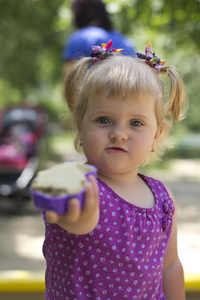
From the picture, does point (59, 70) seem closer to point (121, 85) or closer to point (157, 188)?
point (157, 188)

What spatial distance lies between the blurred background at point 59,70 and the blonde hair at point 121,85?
203 millimetres

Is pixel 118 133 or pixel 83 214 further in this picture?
pixel 118 133

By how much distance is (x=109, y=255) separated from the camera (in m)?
1.37

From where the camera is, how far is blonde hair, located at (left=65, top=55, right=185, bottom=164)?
1397 millimetres

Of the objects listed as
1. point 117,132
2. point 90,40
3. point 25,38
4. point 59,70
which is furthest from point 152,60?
point 59,70

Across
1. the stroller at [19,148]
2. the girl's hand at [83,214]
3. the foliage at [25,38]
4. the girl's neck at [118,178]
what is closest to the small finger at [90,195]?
the girl's hand at [83,214]

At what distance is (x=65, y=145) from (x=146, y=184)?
14.3 meters

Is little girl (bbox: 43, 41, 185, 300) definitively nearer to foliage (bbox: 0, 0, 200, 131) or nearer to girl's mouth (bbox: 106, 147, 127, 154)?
girl's mouth (bbox: 106, 147, 127, 154)

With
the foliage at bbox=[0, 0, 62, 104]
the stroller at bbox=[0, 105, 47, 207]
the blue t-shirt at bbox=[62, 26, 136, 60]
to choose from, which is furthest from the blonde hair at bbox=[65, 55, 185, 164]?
the stroller at bbox=[0, 105, 47, 207]

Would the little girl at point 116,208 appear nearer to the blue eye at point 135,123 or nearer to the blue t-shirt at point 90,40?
the blue eye at point 135,123

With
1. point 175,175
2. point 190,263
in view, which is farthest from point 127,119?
point 175,175

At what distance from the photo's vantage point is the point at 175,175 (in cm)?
1028

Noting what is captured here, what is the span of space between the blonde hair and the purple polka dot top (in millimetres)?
272

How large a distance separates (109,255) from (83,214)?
268mm
